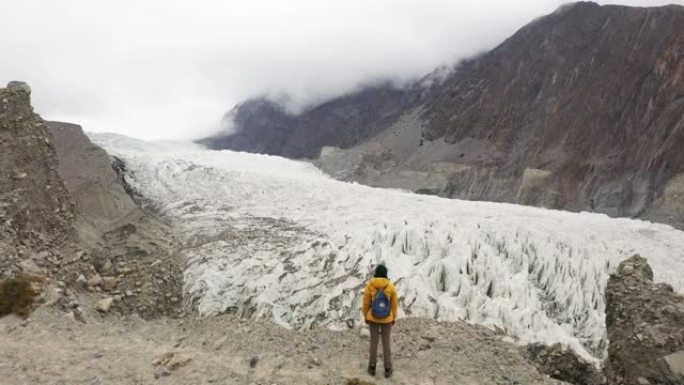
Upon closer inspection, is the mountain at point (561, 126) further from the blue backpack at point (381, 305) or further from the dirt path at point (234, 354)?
the blue backpack at point (381, 305)

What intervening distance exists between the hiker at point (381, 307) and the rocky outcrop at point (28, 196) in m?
7.63

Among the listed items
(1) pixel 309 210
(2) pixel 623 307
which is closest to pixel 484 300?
(2) pixel 623 307

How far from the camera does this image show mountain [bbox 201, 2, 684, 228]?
35.3 m

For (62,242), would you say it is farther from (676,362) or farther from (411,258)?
(676,362)

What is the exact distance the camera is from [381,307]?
27.4 feet

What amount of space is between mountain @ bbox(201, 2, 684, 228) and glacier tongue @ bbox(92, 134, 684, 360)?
12389 mm

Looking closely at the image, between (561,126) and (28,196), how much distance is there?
4173 cm

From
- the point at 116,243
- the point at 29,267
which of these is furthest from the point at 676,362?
the point at 116,243

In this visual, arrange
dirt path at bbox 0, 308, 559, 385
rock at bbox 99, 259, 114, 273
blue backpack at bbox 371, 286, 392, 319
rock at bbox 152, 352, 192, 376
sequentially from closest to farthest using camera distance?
blue backpack at bbox 371, 286, 392, 319, dirt path at bbox 0, 308, 559, 385, rock at bbox 152, 352, 192, 376, rock at bbox 99, 259, 114, 273

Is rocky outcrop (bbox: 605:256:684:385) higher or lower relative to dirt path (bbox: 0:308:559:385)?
higher

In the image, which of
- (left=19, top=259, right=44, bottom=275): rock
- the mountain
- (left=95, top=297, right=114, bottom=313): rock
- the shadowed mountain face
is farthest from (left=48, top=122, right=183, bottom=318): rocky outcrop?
the shadowed mountain face

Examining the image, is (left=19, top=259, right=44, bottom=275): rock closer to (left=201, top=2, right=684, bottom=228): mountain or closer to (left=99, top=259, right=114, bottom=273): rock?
(left=99, top=259, right=114, bottom=273): rock

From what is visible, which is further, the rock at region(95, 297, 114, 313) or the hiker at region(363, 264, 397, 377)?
the rock at region(95, 297, 114, 313)

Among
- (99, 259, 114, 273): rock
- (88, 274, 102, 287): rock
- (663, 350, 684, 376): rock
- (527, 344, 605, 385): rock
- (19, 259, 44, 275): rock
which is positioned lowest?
(527, 344, 605, 385): rock
